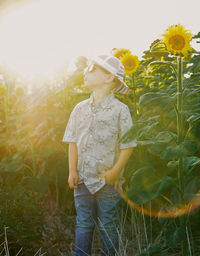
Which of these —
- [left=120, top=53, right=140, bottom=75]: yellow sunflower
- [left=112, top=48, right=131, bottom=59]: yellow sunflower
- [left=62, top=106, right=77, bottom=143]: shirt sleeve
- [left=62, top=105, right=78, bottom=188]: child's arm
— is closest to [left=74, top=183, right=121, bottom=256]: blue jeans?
[left=62, top=105, right=78, bottom=188]: child's arm

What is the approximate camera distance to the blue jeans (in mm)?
2066

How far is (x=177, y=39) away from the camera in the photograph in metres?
1.73

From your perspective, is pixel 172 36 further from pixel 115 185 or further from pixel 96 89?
pixel 115 185

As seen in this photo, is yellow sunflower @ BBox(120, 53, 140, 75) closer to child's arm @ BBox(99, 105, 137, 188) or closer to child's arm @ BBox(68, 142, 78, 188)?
child's arm @ BBox(99, 105, 137, 188)

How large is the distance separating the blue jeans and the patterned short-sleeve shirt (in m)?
0.07

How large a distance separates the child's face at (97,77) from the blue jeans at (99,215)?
27.7 inches

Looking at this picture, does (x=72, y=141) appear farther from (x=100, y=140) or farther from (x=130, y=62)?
(x=130, y=62)

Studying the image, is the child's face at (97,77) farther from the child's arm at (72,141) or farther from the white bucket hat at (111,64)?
the child's arm at (72,141)

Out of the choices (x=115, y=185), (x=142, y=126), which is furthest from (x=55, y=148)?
(x=142, y=126)

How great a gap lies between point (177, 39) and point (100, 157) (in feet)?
2.90

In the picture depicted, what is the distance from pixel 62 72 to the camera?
12.0 ft

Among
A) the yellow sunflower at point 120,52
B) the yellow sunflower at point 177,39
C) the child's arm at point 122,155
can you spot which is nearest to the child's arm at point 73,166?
the child's arm at point 122,155

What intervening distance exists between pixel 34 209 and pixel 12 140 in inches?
42.3

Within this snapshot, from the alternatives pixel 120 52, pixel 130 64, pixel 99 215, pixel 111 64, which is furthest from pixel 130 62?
pixel 99 215
